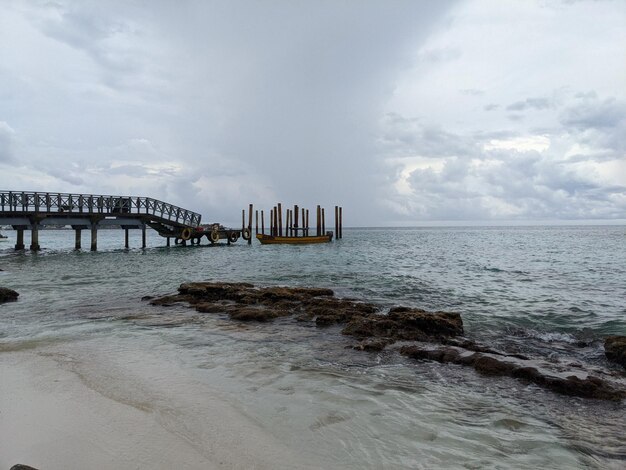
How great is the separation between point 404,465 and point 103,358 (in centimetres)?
588

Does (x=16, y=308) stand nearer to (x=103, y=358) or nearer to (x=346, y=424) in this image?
(x=103, y=358)

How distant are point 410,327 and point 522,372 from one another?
3.30 metres

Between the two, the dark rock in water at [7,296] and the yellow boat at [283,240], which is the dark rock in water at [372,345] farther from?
the yellow boat at [283,240]

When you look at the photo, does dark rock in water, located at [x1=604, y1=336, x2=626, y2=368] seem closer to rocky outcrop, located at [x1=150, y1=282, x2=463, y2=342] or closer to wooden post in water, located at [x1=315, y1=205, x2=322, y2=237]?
rocky outcrop, located at [x1=150, y1=282, x2=463, y2=342]

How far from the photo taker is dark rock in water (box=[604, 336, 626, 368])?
26.0ft

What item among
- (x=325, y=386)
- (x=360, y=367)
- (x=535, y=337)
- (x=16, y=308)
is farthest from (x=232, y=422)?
(x=16, y=308)

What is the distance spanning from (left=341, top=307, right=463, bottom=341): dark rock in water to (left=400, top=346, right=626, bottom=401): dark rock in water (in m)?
1.16

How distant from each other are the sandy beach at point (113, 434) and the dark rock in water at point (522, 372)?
438cm

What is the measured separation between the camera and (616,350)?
814 cm

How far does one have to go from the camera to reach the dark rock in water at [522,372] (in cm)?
618

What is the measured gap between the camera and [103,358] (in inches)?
293

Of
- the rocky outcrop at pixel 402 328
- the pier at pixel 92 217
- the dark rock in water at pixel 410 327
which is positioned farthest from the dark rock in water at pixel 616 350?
Result: the pier at pixel 92 217

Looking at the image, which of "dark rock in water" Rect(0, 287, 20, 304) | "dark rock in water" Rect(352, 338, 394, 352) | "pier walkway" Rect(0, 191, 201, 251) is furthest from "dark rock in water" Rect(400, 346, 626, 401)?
"pier walkway" Rect(0, 191, 201, 251)

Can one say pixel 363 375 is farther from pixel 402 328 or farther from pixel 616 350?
pixel 616 350
